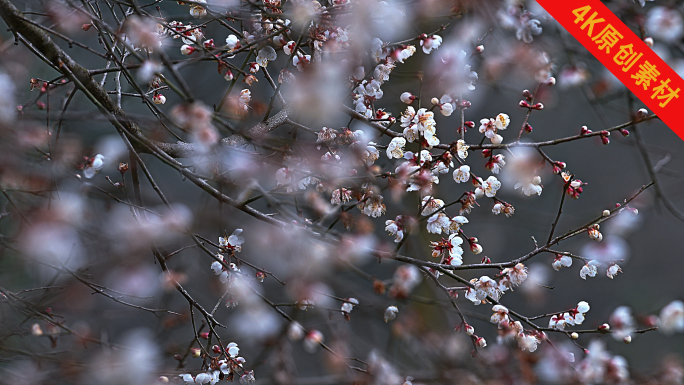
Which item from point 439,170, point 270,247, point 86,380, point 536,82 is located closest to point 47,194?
point 86,380

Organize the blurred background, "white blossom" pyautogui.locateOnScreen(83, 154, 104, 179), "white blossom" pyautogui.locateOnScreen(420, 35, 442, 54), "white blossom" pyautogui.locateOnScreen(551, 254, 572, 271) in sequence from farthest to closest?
"white blossom" pyautogui.locateOnScreen(420, 35, 442, 54) < "white blossom" pyautogui.locateOnScreen(83, 154, 104, 179) < "white blossom" pyautogui.locateOnScreen(551, 254, 572, 271) < the blurred background

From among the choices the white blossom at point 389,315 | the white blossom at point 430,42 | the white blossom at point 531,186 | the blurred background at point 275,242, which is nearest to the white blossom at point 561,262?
the blurred background at point 275,242

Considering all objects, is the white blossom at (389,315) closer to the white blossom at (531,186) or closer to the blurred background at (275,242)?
the blurred background at (275,242)

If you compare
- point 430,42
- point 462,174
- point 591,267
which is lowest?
point 591,267

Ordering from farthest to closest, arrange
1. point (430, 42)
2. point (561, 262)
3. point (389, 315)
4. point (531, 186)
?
point (430, 42) < point (531, 186) < point (561, 262) < point (389, 315)

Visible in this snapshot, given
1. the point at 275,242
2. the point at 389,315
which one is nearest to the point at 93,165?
Result: the point at 275,242

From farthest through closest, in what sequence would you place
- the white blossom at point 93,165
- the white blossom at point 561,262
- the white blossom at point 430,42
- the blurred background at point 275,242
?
the white blossom at point 430,42 < the white blossom at point 93,165 < the white blossom at point 561,262 < the blurred background at point 275,242

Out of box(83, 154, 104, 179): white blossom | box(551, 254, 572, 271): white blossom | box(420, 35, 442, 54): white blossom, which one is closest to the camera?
box(551, 254, 572, 271): white blossom

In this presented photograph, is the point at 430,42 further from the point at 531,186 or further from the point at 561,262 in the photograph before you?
the point at 561,262

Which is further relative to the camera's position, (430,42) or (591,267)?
(430,42)

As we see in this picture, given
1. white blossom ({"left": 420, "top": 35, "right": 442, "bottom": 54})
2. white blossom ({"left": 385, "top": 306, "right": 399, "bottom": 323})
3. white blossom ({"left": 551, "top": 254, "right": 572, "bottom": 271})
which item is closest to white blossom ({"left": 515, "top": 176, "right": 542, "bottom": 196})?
white blossom ({"left": 551, "top": 254, "right": 572, "bottom": 271})

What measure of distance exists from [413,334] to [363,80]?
121 centimetres

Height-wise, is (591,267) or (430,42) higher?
(430,42)

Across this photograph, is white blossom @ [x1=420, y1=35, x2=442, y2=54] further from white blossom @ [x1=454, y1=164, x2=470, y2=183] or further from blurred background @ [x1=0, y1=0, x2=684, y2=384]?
white blossom @ [x1=454, y1=164, x2=470, y2=183]
